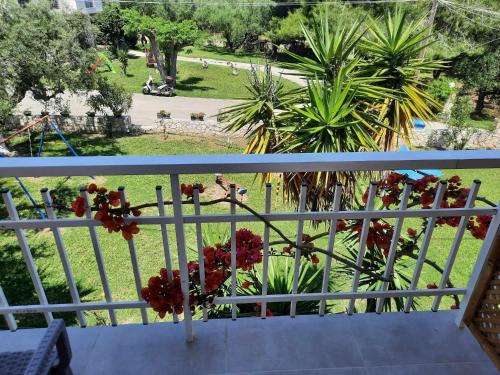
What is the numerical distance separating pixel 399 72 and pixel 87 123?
36.7 ft

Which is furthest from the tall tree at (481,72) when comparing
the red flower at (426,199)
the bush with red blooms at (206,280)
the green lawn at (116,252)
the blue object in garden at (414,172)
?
the bush with red blooms at (206,280)

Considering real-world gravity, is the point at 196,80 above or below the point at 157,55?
below

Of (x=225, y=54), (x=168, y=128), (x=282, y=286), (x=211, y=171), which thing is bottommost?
(x=168, y=128)

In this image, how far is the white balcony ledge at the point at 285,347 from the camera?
1509 millimetres

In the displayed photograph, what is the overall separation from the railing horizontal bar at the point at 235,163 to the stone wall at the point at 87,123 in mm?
11504

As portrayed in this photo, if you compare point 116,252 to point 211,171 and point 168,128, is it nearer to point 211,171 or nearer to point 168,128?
point 211,171

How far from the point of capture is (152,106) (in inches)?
590

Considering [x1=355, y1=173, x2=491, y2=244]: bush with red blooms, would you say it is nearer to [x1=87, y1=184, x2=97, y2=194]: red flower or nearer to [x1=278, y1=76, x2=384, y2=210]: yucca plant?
[x1=278, y1=76, x2=384, y2=210]: yucca plant

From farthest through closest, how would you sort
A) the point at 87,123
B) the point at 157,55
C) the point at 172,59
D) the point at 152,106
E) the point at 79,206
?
the point at 172,59
the point at 157,55
the point at 152,106
the point at 87,123
the point at 79,206

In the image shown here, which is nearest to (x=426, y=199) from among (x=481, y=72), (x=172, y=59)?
(x=481, y=72)

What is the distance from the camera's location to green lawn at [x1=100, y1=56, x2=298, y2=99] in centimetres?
1756

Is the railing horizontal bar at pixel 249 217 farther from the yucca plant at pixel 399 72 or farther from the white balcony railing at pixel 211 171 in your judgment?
the yucca plant at pixel 399 72

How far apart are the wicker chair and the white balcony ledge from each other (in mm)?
635

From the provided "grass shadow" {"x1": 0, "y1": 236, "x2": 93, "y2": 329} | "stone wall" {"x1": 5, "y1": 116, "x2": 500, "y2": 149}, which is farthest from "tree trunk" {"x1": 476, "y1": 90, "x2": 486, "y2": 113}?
"grass shadow" {"x1": 0, "y1": 236, "x2": 93, "y2": 329}
